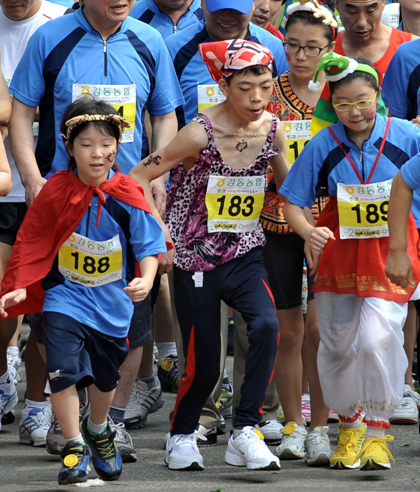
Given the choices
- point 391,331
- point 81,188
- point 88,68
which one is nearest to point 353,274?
point 391,331

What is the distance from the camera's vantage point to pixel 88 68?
575cm

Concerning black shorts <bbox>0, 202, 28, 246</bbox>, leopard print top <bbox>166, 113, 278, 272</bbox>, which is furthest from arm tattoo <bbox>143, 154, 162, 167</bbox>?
black shorts <bbox>0, 202, 28, 246</bbox>

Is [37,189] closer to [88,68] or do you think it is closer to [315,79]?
[88,68]

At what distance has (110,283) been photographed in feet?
16.9

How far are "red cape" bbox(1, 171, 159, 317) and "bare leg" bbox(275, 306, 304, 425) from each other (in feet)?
3.85

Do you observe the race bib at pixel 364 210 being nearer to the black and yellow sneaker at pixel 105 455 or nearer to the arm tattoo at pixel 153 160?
the arm tattoo at pixel 153 160

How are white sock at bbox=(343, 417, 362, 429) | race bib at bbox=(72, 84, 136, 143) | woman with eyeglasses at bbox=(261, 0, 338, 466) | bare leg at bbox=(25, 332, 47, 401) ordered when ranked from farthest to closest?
1. bare leg at bbox=(25, 332, 47, 401)
2. woman with eyeglasses at bbox=(261, 0, 338, 466)
3. race bib at bbox=(72, 84, 136, 143)
4. white sock at bbox=(343, 417, 362, 429)

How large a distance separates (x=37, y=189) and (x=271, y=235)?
1.27 m

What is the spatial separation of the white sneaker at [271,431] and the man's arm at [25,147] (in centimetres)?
179

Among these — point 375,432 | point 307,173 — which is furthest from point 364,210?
point 375,432

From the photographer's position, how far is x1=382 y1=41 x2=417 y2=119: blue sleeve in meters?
5.89

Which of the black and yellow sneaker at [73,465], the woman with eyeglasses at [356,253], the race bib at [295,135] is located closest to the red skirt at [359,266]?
the woman with eyeglasses at [356,253]

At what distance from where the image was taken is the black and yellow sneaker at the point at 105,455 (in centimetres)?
516

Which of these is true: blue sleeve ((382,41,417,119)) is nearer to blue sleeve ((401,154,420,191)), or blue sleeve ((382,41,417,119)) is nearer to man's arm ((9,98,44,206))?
blue sleeve ((401,154,420,191))
